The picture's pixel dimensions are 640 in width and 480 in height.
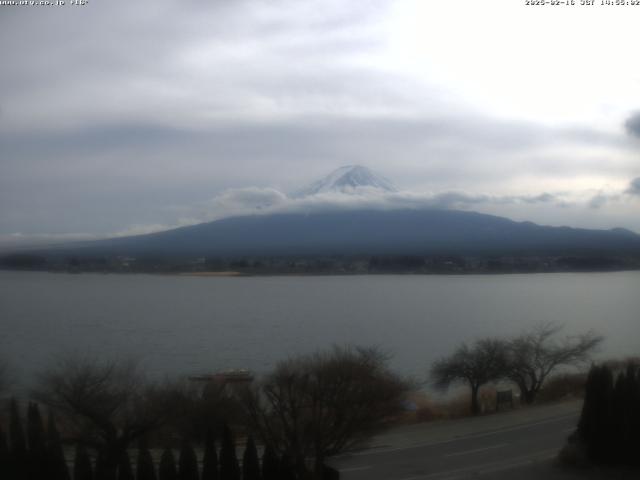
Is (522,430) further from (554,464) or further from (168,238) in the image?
(168,238)

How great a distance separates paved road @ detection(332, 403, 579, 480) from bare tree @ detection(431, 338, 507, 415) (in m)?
1.55

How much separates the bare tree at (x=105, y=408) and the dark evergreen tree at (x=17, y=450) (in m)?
0.57

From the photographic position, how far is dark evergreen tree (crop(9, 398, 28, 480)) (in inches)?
201

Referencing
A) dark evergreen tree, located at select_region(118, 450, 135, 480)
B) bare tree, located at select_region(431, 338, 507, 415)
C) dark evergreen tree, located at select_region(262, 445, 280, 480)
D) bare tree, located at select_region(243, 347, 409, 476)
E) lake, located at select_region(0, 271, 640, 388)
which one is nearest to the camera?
dark evergreen tree, located at select_region(118, 450, 135, 480)

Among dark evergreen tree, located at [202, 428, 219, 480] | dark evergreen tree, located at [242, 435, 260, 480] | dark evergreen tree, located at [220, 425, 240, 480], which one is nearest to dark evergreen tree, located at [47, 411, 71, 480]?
dark evergreen tree, located at [202, 428, 219, 480]

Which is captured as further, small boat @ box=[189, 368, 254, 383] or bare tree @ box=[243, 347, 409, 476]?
small boat @ box=[189, 368, 254, 383]

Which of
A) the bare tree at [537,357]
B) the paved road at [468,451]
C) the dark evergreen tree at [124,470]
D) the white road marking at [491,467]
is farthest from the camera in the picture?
the bare tree at [537,357]

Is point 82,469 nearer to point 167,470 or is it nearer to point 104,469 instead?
point 104,469

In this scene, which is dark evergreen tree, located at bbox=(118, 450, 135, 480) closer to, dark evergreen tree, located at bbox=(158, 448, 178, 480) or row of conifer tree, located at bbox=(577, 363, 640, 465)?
dark evergreen tree, located at bbox=(158, 448, 178, 480)

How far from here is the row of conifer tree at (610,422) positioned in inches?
286

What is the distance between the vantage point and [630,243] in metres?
26.8

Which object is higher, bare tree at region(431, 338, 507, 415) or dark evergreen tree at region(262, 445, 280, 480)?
dark evergreen tree at region(262, 445, 280, 480)

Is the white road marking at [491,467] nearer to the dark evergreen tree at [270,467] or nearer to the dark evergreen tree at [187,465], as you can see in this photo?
the dark evergreen tree at [270,467]

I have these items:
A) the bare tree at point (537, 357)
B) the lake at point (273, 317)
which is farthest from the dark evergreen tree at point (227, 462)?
the bare tree at point (537, 357)
